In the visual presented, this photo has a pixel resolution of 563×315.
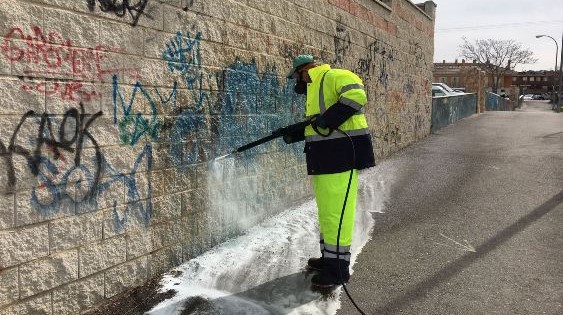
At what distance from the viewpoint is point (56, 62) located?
122 inches

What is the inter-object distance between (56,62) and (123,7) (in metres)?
0.72

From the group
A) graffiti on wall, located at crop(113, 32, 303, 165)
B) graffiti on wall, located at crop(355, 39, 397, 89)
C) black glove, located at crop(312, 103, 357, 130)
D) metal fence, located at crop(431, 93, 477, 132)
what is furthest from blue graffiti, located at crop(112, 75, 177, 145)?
metal fence, located at crop(431, 93, 477, 132)

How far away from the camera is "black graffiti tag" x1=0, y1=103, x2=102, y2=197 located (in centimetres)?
288

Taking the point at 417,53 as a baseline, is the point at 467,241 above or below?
below

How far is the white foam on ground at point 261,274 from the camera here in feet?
12.0

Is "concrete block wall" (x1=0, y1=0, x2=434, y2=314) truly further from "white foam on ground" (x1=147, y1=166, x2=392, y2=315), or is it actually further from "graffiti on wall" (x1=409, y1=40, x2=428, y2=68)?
"graffiti on wall" (x1=409, y1=40, x2=428, y2=68)

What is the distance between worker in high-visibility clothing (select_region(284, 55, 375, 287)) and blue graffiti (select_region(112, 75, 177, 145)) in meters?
1.21

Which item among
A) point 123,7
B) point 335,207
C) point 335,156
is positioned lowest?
point 335,207

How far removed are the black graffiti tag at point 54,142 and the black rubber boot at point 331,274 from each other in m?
1.80

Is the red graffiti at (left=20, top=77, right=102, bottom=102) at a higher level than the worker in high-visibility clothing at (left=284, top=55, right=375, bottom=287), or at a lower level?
higher

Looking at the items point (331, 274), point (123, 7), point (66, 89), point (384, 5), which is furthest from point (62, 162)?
point (384, 5)

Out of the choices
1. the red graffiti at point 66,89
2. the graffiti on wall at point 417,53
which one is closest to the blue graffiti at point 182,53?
the red graffiti at point 66,89

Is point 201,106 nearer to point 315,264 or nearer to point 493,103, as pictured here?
point 315,264

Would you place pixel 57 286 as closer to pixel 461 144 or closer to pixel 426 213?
pixel 426 213
